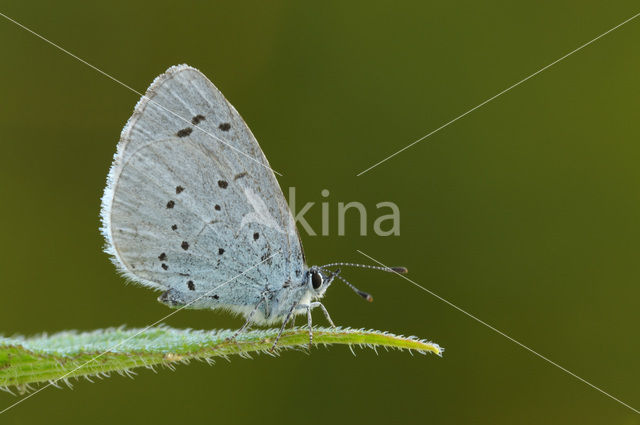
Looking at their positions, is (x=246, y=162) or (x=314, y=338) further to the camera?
(x=246, y=162)

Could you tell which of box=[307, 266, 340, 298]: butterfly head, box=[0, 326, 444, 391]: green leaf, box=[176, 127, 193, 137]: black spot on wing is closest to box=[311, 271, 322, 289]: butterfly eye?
box=[307, 266, 340, 298]: butterfly head

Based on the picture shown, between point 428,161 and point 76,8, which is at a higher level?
point 76,8

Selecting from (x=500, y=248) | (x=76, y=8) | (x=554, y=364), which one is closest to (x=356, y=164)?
(x=500, y=248)

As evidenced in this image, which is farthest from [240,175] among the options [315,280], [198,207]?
[315,280]

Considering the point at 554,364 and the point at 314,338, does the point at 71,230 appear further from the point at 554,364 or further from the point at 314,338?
the point at 554,364

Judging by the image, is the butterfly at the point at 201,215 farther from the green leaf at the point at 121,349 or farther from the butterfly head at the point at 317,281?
the green leaf at the point at 121,349

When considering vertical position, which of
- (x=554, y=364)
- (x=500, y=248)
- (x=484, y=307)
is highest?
(x=500, y=248)

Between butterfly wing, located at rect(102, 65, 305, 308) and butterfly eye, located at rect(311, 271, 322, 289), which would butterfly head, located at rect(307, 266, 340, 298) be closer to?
butterfly eye, located at rect(311, 271, 322, 289)
